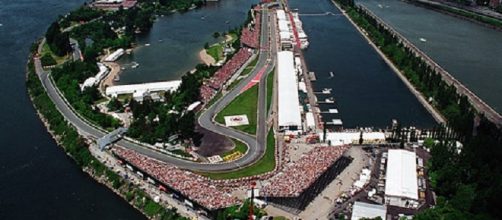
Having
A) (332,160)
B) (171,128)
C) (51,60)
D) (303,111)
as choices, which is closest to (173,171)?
(171,128)

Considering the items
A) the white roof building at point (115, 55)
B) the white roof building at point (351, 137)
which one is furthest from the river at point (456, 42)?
the white roof building at point (115, 55)

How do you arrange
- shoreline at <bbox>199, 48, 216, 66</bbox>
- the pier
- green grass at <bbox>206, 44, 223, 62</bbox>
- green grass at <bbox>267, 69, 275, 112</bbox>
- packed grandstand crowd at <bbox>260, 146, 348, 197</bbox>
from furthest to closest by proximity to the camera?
green grass at <bbox>206, 44, 223, 62</bbox>, shoreline at <bbox>199, 48, 216, 66</bbox>, green grass at <bbox>267, 69, 275, 112</bbox>, the pier, packed grandstand crowd at <bbox>260, 146, 348, 197</bbox>

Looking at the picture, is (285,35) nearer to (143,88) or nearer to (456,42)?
(456,42)

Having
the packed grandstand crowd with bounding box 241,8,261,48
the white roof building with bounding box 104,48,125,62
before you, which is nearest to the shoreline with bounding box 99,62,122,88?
the white roof building with bounding box 104,48,125,62

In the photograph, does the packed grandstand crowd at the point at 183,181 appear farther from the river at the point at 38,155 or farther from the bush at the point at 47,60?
the bush at the point at 47,60

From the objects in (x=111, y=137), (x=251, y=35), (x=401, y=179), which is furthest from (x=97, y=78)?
(x=401, y=179)

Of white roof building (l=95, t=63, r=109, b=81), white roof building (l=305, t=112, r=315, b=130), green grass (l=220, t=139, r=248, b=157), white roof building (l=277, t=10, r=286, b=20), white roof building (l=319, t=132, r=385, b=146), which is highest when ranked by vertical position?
white roof building (l=277, t=10, r=286, b=20)

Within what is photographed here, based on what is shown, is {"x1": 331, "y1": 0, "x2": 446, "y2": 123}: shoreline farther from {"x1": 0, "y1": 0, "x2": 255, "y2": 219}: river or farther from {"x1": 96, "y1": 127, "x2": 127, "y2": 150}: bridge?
{"x1": 96, "y1": 127, "x2": 127, "y2": 150}: bridge
